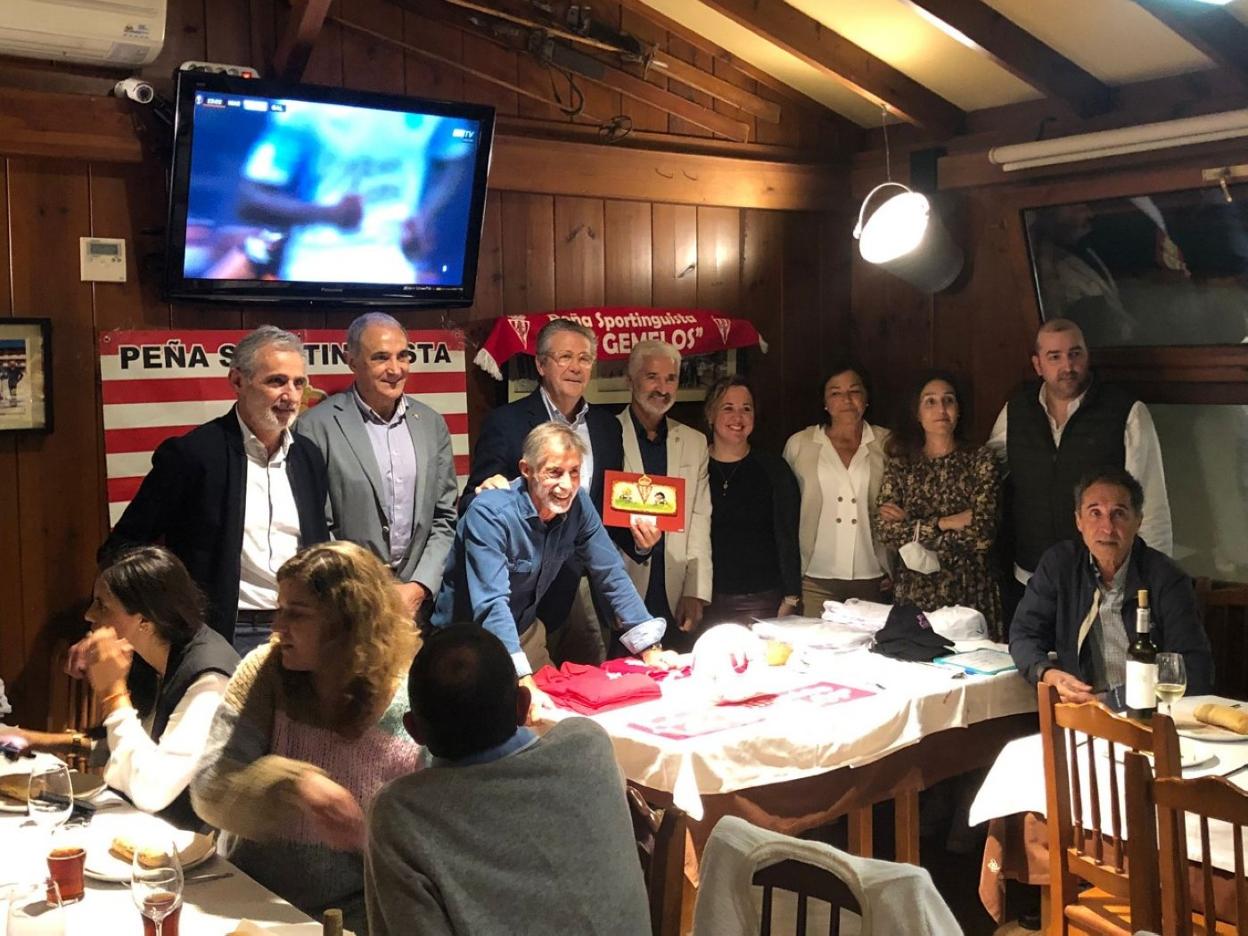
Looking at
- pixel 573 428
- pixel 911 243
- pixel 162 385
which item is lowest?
pixel 573 428

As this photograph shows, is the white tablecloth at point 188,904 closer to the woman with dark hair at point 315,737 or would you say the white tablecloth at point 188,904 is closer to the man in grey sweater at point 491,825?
the woman with dark hair at point 315,737

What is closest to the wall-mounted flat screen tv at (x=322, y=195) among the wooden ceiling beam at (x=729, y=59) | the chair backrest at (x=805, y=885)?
the wooden ceiling beam at (x=729, y=59)

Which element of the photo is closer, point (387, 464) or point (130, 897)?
point (130, 897)

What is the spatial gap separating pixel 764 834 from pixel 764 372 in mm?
3834

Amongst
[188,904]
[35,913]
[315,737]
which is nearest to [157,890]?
[35,913]

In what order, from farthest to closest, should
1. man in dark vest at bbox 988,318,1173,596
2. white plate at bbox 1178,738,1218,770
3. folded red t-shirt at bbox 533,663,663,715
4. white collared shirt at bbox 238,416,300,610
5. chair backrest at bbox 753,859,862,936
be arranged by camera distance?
1. man in dark vest at bbox 988,318,1173,596
2. white collared shirt at bbox 238,416,300,610
3. folded red t-shirt at bbox 533,663,663,715
4. white plate at bbox 1178,738,1218,770
5. chair backrest at bbox 753,859,862,936

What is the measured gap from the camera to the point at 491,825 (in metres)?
1.77

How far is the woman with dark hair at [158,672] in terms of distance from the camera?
239cm

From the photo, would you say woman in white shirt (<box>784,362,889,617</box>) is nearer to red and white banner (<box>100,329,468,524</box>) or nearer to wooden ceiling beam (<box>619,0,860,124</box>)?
wooden ceiling beam (<box>619,0,860,124</box>)

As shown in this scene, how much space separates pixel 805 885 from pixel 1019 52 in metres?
3.48

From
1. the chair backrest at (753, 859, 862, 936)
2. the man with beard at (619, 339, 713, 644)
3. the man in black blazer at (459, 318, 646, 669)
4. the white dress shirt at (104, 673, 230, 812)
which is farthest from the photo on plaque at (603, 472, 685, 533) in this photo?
the chair backrest at (753, 859, 862, 936)

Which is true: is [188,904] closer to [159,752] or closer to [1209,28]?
[159,752]

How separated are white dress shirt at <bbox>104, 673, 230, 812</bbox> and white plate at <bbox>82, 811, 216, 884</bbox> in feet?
0.13

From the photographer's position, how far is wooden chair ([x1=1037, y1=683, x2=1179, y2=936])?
2.40 meters
